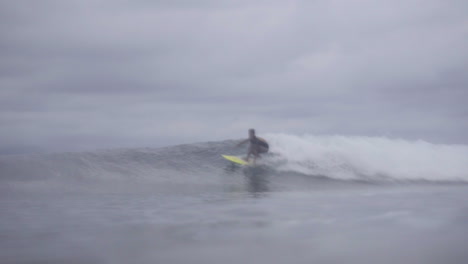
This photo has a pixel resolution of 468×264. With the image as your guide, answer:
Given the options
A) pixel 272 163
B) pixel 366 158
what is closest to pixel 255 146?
pixel 272 163

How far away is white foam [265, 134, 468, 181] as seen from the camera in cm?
1730

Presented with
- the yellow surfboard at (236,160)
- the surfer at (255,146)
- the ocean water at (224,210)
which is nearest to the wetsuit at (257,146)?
the surfer at (255,146)

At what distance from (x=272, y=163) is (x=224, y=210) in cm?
969

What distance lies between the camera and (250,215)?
766 centimetres

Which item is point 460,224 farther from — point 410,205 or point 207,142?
point 207,142

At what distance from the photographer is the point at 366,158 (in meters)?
18.8

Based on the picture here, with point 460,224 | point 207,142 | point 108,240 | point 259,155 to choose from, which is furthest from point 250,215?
point 207,142

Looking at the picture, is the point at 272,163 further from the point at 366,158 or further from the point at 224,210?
the point at 224,210

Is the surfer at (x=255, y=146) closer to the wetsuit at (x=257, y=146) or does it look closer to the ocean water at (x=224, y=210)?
the wetsuit at (x=257, y=146)

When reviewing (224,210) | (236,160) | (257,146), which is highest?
(257,146)

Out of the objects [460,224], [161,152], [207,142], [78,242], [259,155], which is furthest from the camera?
[207,142]

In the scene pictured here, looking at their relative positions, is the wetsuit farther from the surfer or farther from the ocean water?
the ocean water

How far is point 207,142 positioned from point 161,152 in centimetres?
299

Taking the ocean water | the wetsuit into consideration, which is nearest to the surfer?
the wetsuit
